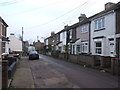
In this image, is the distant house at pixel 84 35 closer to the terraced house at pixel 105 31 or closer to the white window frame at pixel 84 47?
the white window frame at pixel 84 47

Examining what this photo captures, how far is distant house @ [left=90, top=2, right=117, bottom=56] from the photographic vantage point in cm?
1656

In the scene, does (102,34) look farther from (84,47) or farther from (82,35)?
(82,35)

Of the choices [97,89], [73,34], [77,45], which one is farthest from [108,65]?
[73,34]

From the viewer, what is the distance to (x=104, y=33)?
18141 mm

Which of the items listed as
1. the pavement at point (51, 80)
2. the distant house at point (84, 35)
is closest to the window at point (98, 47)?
the distant house at point (84, 35)

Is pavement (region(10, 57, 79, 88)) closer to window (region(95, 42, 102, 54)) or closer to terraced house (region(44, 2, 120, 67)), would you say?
terraced house (region(44, 2, 120, 67))

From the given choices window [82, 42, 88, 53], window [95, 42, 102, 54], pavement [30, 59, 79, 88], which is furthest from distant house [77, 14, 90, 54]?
pavement [30, 59, 79, 88]

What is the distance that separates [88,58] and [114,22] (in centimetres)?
478

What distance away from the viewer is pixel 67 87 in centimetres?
800

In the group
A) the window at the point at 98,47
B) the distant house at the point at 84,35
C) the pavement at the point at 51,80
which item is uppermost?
the distant house at the point at 84,35

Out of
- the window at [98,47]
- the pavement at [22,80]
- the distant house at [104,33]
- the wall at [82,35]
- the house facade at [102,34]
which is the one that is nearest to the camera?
the pavement at [22,80]

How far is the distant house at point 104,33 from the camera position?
54.3 feet

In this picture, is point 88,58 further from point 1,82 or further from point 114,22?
point 1,82

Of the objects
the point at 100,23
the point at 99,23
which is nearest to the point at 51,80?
the point at 100,23
